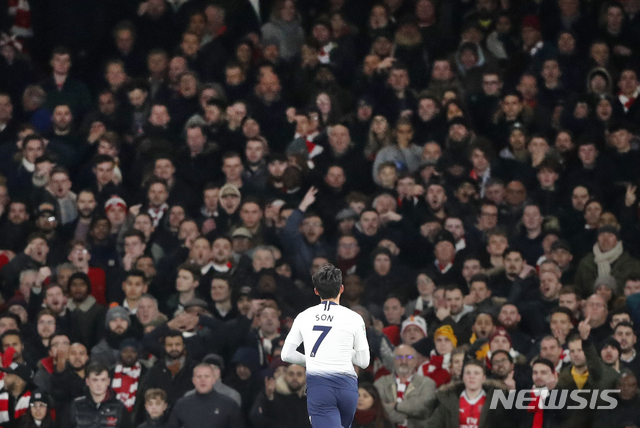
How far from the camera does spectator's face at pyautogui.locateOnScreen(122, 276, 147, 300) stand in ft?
48.8

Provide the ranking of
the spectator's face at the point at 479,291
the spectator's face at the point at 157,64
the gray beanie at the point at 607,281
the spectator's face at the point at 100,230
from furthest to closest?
the spectator's face at the point at 157,64 < the spectator's face at the point at 100,230 < the gray beanie at the point at 607,281 < the spectator's face at the point at 479,291

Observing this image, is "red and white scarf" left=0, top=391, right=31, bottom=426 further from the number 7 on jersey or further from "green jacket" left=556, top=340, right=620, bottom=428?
"green jacket" left=556, top=340, right=620, bottom=428

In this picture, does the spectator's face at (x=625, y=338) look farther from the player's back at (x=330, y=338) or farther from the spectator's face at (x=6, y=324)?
the spectator's face at (x=6, y=324)

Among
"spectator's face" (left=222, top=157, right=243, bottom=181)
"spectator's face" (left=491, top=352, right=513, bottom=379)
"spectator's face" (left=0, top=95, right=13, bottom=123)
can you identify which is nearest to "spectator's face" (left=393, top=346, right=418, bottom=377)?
"spectator's face" (left=491, top=352, right=513, bottom=379)

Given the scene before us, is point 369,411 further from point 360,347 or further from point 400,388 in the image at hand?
point 360,347

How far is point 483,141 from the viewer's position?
1672cm

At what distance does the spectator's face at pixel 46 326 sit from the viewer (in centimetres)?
1430

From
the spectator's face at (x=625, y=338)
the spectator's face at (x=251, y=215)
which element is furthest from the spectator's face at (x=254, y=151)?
the spectator's face at (x=625, y=338)

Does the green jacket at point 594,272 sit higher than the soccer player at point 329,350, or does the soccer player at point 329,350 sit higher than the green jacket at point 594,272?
the soccer player at point 329,350

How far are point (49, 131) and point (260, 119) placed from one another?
2841 mm

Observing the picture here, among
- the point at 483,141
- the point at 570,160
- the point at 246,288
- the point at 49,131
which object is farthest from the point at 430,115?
the point at 49,131

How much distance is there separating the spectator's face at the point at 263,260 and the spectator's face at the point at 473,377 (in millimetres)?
3137

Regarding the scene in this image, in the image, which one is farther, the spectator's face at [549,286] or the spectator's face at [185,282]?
the spectator's face at [185,282]

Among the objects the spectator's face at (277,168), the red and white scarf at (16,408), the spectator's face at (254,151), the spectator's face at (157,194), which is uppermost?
the spectator's face at (254,151)
